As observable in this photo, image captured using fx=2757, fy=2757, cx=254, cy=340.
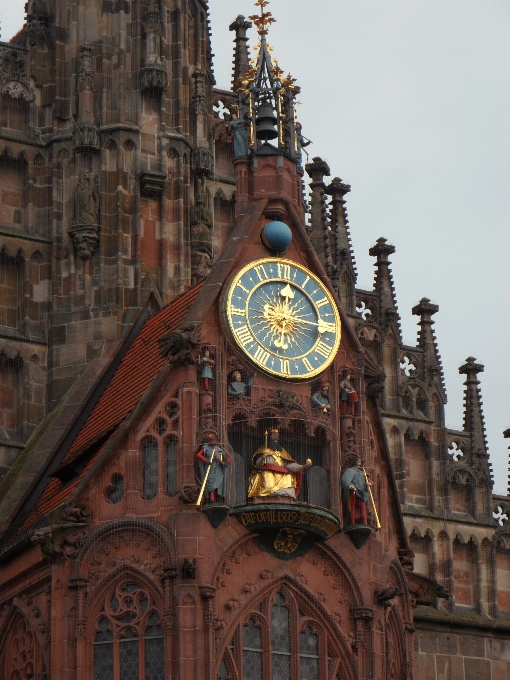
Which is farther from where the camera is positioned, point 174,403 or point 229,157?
point 229,157

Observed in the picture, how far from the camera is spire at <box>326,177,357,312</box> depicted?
5259cm

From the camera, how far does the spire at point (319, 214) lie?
5256 cm

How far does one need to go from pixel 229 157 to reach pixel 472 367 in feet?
20.6

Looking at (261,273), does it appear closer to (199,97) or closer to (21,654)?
(199,97)

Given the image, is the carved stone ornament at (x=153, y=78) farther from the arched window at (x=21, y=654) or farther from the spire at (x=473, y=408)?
the arched window at (x=21, y=654)

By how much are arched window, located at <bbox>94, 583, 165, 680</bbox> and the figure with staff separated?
386cm

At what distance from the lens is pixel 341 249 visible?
174 ft

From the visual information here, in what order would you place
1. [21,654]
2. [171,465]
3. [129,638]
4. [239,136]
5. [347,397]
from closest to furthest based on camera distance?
[129,638], [171,465], [21,654], [347,397], [239,136]

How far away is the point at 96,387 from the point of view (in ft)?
160

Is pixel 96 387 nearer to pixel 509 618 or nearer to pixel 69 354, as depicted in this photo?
pixel 69 354

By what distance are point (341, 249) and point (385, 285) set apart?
112 centimetres

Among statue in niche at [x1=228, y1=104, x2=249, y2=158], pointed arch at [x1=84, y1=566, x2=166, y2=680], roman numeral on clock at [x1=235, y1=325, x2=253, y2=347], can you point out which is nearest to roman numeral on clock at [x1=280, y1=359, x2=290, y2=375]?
roman numeral on clock at [x1=235, y1=325, x2=253, y2=347]

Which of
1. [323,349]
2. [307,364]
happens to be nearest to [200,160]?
[323,349]

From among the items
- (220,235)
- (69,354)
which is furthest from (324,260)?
(69,354)
